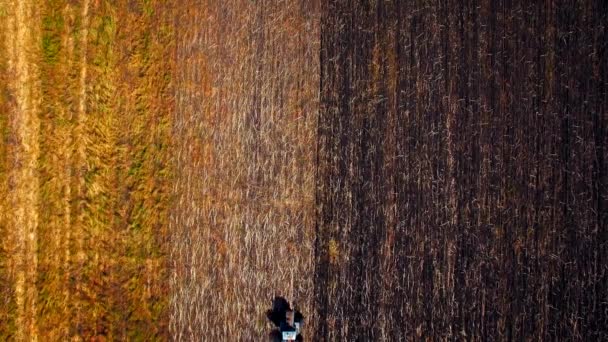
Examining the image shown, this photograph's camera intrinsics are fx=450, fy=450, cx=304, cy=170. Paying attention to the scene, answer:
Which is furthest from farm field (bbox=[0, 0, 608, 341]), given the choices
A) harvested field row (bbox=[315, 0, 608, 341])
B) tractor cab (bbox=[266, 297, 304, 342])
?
tractor cab (bbox=[266, 297, 304, 342])

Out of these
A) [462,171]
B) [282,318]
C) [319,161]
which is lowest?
[282,318]

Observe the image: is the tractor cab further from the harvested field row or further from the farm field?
the harvested field row

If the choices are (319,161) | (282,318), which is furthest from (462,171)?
(282,318)

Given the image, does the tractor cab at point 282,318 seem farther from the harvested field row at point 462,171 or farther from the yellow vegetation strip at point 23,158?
the yellow vegetation strip at point 23,158

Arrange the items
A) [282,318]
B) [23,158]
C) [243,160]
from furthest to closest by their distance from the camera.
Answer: [243,160]
[282,318]
[23,158]

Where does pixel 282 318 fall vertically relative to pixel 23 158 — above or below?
below

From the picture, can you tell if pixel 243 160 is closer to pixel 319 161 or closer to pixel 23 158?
pixel 319 161

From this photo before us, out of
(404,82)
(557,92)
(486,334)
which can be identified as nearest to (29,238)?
(404,82)

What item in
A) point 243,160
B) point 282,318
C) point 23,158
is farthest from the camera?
point 243,160
